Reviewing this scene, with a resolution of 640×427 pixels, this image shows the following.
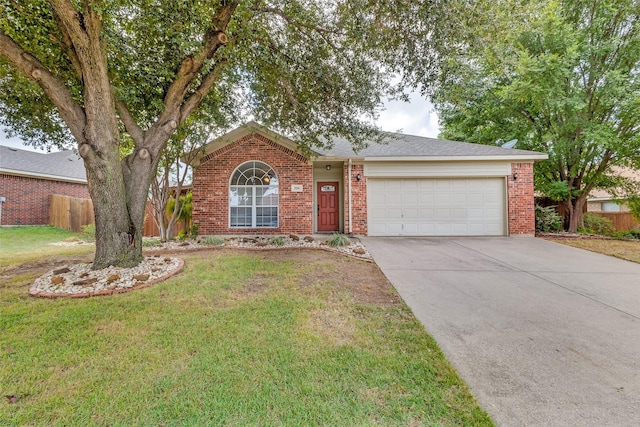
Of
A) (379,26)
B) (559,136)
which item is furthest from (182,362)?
(559,136)

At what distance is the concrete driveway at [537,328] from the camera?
1.93 m

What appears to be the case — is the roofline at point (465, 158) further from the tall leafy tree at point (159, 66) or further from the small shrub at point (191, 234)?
the small shrub at point (191, 234)

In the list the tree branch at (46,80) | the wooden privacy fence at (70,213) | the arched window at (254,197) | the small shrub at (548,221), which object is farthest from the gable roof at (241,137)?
the small shrub at (548,221)

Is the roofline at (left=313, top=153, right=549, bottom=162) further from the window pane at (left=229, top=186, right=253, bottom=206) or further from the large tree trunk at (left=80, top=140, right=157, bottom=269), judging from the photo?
the large tree trunk at (left=80, top=140, right=157, bottom=269)

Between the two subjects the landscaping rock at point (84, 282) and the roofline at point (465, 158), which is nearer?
the landscaping rock at point (84, 282)

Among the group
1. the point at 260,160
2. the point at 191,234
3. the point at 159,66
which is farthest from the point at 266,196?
the point at 159,66

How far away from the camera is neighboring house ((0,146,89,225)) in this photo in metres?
12.8

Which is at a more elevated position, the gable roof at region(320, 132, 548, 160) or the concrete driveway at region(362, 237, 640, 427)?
the gable roof at region(320, 132, 548, 160)

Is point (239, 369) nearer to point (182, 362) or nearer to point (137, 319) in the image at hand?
point (182, 362)

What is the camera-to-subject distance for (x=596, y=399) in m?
1.97

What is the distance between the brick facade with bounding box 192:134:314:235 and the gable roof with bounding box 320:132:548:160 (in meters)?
1.43

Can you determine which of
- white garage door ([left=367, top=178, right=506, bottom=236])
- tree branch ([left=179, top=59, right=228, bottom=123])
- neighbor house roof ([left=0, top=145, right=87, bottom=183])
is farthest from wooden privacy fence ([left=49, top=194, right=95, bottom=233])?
white garage door ([left=367, top=178, right=506, bottom=236])

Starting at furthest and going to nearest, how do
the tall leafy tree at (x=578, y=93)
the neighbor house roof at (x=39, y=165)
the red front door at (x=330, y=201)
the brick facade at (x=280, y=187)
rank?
the neighbor house roof at (x=39, y=165)
the red front door at (x=330, y=201)
the brick facade at (x=280, y=187)
the tall leafy tree at (x=578, y=93)

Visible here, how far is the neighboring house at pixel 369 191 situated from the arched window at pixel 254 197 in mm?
36
